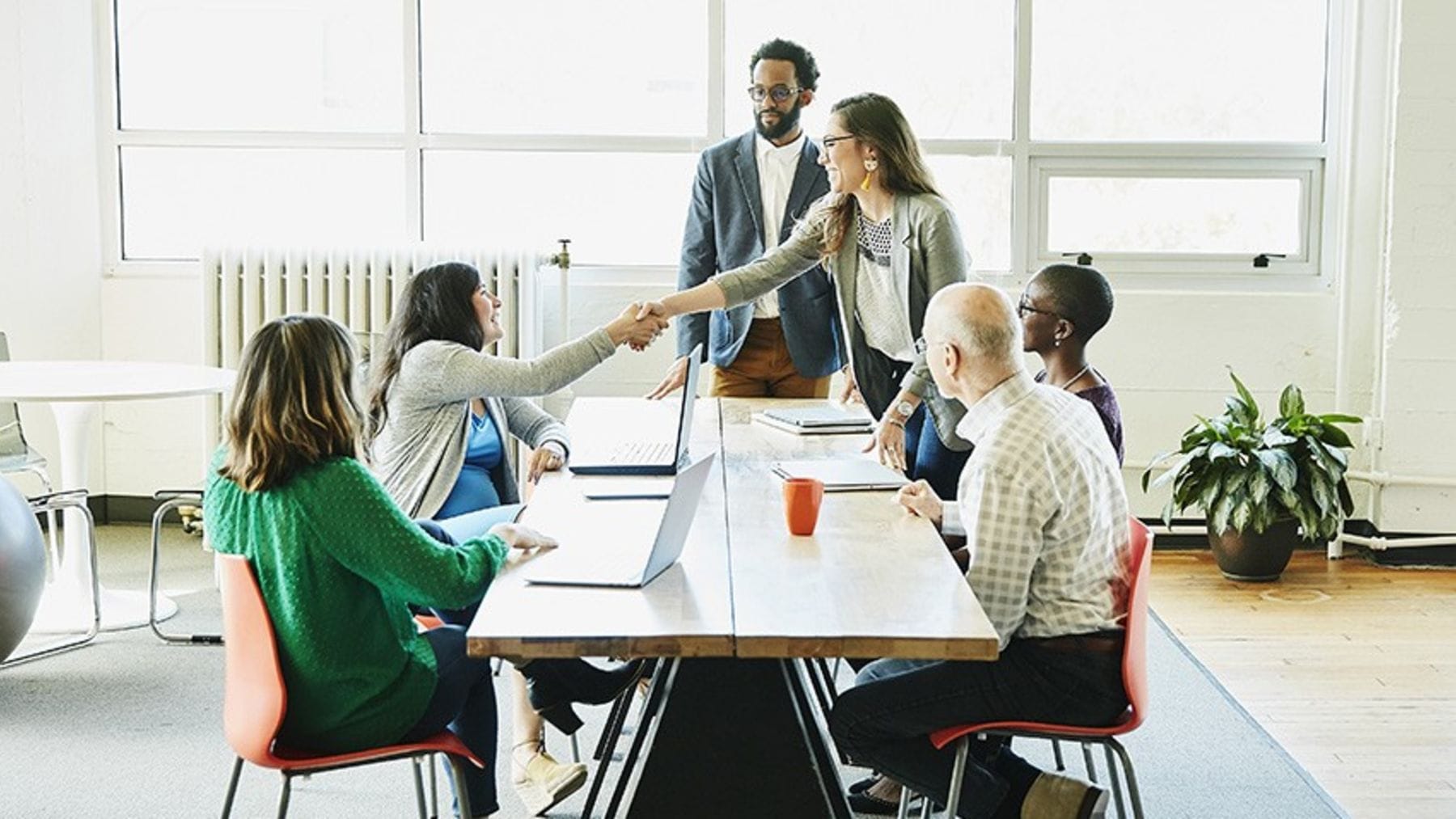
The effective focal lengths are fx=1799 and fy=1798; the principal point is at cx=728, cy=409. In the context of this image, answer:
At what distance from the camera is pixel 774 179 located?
4.95 meters

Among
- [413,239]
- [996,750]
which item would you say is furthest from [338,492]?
[413,239]

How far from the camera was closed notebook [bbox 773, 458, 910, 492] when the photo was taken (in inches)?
125

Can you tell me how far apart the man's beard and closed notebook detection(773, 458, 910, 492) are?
5.25 ft

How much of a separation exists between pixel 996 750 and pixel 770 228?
7.50 feet

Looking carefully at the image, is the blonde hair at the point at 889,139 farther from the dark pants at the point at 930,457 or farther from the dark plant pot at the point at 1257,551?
the dark plant pot at the point at 1257,551

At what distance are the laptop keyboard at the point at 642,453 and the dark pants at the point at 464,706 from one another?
44 cm

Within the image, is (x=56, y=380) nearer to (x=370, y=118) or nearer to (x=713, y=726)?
(x=370, y=118)

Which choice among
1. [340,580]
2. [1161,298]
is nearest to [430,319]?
[340,580]

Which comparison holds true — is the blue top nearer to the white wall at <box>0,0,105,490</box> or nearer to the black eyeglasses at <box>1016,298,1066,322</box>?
the black eyeglasses at <box>1016,298,1066,322</box>

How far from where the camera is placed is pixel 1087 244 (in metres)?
6.01

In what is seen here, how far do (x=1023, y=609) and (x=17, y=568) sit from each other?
2549mm

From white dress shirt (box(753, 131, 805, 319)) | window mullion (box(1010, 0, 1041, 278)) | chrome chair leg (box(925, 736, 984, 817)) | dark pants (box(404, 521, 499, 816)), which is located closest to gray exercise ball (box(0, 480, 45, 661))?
dark pants (box(404, 521, 499, 816))

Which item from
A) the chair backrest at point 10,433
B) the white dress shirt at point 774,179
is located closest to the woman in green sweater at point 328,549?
the white dress shirt at point 774,179

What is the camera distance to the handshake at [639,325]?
157 inches
